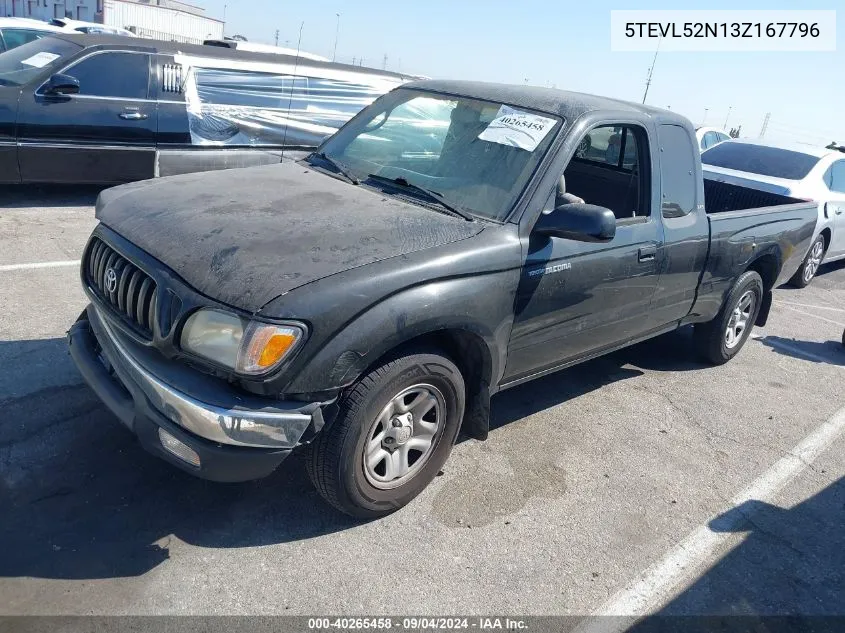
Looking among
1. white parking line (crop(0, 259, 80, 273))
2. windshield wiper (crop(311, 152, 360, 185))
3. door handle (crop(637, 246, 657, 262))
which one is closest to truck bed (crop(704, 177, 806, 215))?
door handle (crop(637, 246, 657, 262))

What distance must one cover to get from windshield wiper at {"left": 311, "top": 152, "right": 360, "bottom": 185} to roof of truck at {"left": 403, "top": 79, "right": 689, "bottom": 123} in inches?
29.0

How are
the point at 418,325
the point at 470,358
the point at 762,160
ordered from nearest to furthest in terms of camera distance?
the point at 418,325 → the point at 470,358 → the point at 762,160

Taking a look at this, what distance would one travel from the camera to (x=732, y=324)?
577 cm

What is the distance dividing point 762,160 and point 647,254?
5925mm

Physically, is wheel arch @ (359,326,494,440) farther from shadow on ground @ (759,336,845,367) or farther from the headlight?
shadow on ground @ (759,336,845,367)

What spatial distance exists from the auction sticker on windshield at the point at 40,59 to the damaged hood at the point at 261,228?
196 inches

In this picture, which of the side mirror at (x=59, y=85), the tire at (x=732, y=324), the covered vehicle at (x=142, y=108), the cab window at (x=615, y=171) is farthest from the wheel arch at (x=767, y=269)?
the side mirror at (x=59, y=85)

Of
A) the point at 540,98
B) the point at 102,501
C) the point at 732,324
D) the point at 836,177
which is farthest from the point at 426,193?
the point at 836,177

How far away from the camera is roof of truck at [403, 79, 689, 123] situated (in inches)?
154

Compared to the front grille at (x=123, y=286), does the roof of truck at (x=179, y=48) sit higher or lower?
higher

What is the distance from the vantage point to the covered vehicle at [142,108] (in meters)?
7.37

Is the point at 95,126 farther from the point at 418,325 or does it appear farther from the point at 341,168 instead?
the point at 418,325

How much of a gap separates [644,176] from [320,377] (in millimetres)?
2583

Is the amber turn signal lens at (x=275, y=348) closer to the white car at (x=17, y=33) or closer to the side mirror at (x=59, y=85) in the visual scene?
the side mirror at (x=59, y=85)
